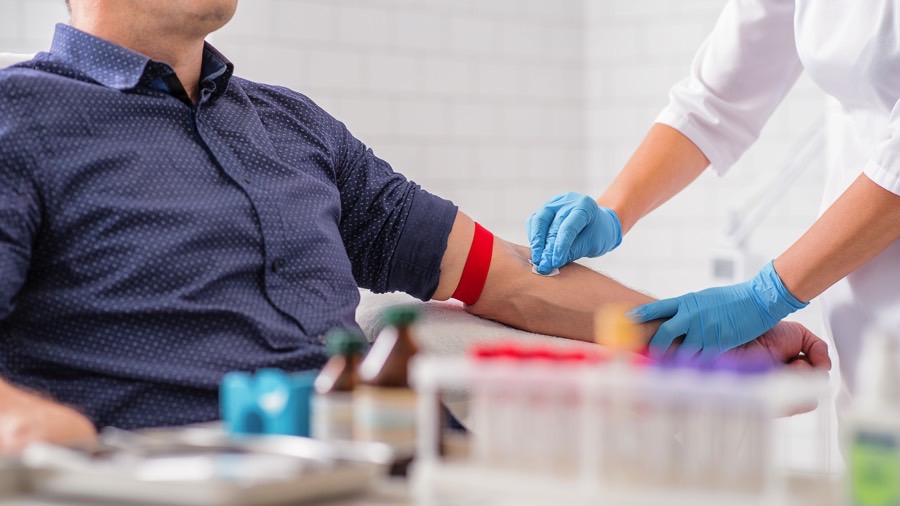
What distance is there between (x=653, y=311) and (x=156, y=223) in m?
0.86

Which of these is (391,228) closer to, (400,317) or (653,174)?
(653,174)

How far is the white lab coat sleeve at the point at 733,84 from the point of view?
2.14m

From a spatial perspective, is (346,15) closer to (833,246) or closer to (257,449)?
(833,246)

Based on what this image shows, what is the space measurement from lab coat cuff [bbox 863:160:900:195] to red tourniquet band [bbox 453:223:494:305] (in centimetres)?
64

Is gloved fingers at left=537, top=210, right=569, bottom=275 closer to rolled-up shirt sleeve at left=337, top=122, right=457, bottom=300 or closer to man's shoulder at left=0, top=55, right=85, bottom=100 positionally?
rolled-up shirt sleeve at left=337, top=122, right=457, bottom=300

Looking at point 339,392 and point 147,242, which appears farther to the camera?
point 147,242

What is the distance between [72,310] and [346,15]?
2101mm

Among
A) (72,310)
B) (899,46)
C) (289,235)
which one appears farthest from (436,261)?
(899,46)

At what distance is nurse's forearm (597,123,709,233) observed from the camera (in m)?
2.20

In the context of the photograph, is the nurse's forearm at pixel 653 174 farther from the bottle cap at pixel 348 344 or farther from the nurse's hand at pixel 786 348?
the bottle cap at pixel 348 344

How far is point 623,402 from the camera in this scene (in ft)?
2.65

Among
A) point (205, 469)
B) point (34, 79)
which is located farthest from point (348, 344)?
point (34, 79)

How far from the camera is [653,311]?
1.91 metres

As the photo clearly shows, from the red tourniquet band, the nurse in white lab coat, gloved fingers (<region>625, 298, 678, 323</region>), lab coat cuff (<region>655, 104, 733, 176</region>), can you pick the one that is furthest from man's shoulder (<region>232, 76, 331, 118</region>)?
lab coat cuff (<region>655, 104, 733, 176</region>)
